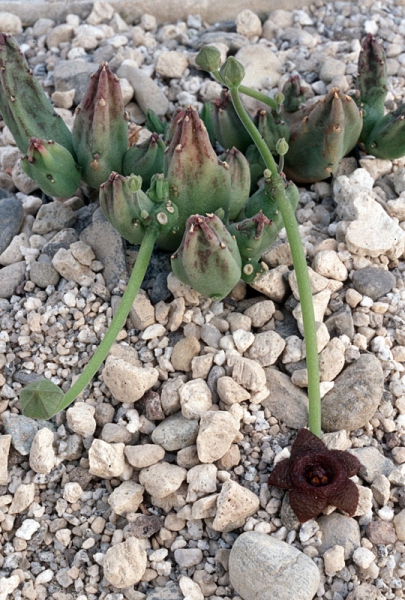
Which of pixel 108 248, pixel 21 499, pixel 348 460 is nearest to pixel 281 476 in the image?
pixel 348 460

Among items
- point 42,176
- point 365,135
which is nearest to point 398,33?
point 365,135

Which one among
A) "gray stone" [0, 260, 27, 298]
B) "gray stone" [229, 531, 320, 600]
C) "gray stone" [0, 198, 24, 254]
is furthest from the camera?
"gray stone" [0, 198, 24, 254]

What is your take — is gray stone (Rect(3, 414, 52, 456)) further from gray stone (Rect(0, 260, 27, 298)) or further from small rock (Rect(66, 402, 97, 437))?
gray stone (Rect(0, 260, 27, 298))

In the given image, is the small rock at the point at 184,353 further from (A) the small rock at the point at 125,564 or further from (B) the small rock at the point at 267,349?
(A) the small rock at the point at 125,564

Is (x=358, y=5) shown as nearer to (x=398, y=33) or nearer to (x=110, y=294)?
(x=398, y=33)

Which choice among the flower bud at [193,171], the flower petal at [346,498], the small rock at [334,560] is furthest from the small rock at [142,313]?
the small rock at [334,560]

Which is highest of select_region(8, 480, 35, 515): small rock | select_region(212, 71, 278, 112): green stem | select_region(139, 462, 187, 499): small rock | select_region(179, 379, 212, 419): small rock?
select_region(212, 71, 278, 112): green stem

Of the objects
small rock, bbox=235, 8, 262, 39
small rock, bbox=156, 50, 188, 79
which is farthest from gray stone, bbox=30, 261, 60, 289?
small rock, bbox=235, 8, 262, 39
